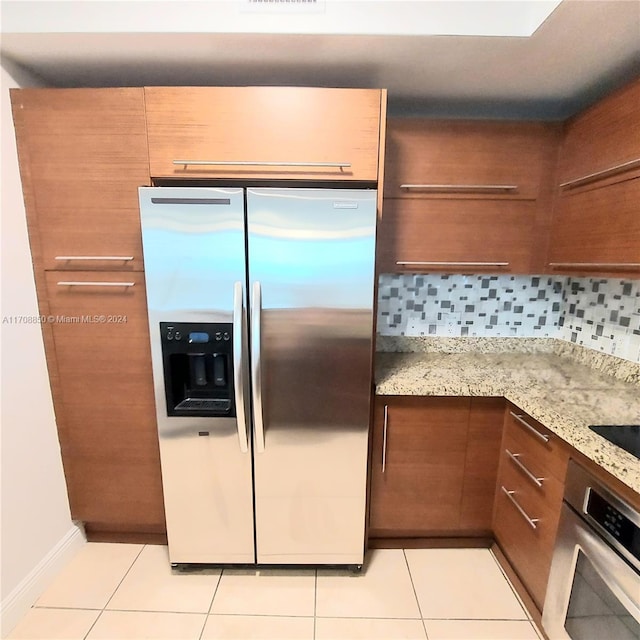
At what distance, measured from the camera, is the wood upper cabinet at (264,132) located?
1.31 meters

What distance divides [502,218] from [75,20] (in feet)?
6.19

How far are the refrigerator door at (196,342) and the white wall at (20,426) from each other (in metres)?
0.54

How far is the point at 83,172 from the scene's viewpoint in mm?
1392

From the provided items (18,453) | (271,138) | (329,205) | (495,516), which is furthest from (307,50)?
(495,516)

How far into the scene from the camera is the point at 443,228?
171 centimetres

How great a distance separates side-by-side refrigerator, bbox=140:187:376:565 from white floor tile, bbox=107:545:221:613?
94 millimetres

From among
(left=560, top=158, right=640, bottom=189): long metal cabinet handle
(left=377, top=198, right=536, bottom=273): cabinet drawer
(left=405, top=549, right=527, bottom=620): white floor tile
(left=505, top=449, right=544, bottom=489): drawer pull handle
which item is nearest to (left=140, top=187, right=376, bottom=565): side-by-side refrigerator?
(left=405, top=549, right=527, bottom=620): white floor tile

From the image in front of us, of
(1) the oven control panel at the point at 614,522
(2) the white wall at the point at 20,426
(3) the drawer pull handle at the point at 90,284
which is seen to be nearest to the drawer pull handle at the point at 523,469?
(1) the oven control panel at the point at 614,522

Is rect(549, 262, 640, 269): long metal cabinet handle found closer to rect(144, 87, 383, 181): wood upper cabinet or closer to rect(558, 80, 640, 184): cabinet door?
rect(558, 80, 640, 184): cabinet door

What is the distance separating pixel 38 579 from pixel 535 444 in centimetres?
215

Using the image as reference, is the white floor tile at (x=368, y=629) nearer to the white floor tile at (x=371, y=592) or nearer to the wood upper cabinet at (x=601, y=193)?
the white floor tile at (x=371, y=592)

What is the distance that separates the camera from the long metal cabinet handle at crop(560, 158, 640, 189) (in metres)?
1.26

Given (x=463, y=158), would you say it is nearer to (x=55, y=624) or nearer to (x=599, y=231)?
(x=599, y=231)

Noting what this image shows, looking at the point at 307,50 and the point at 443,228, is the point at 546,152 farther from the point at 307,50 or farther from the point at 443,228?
the point at 307,50
